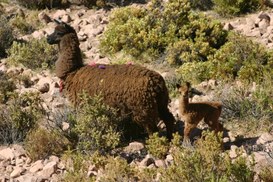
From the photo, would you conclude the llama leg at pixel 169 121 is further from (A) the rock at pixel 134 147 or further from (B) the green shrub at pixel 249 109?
(B) the green shrub at pixel 249 109

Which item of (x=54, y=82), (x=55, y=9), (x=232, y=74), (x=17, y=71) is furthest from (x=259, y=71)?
(x=55, y=9)

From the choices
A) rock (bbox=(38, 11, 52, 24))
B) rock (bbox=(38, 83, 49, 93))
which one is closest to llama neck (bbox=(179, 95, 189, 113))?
rock (bbox=(38, 83, 49, 93))

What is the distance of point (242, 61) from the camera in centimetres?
941

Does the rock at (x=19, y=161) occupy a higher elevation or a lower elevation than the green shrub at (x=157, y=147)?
lower

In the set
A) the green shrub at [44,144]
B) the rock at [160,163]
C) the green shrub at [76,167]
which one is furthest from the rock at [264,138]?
the green shrub at [44,144]

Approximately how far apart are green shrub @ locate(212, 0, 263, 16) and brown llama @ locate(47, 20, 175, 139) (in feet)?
17.8

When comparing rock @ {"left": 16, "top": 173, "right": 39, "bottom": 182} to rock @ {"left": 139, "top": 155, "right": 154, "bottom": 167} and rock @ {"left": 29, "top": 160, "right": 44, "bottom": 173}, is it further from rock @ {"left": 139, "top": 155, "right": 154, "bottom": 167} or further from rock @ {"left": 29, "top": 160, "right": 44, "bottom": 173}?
rock @ {"left": 139, "top": 155, "right": 154, "bottom": 167}

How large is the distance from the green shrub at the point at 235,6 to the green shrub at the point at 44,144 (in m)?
6.40

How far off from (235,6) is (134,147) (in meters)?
6.22

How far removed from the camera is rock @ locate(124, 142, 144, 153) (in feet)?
23.5

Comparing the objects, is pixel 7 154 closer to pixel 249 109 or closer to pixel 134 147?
pixel 134 147

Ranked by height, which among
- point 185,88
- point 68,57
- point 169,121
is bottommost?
point 169,121

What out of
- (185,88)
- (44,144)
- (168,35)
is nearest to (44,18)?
(168,35)

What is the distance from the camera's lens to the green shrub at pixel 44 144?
6984 millimetres
